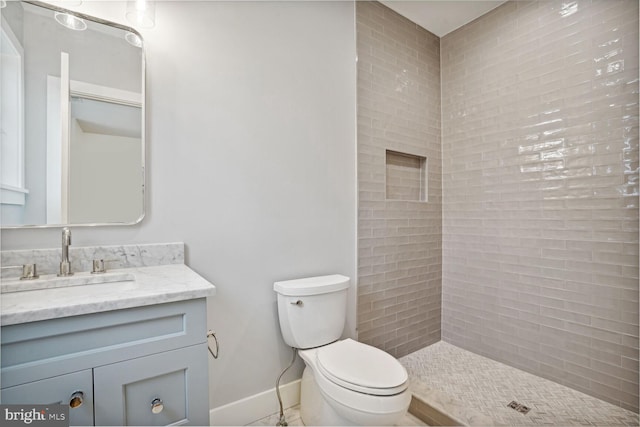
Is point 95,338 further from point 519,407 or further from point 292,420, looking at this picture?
point 519,407

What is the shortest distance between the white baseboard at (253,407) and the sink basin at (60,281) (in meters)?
0.85

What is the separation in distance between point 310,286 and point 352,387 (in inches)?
20.9

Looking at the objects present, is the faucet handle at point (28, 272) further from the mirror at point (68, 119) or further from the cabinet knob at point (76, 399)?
the cabinet knob at point (76, 399)

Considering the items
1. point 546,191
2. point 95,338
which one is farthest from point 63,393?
point 546,191

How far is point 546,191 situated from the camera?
80.2 inches

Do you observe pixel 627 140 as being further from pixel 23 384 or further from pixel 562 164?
pixel 23 384

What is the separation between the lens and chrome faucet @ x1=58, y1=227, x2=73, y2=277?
123 centimetres

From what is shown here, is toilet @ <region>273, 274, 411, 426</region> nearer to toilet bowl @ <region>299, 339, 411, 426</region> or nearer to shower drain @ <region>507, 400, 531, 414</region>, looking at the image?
toilet bowl @ <region>299, 339, 411, 426</region>

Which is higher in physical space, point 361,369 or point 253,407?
point 361,369

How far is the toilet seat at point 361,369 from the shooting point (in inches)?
51.7

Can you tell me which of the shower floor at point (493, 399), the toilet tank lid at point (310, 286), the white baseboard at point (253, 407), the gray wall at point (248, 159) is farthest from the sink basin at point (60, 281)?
Result: the shower floor at point (493, 399)

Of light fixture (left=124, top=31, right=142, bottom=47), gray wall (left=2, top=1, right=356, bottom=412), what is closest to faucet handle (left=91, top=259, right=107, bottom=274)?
gray wall (left=2, top=1, right=356, bottom=412)

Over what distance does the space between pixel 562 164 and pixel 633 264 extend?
655 mm

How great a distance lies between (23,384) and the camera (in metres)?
0.82
